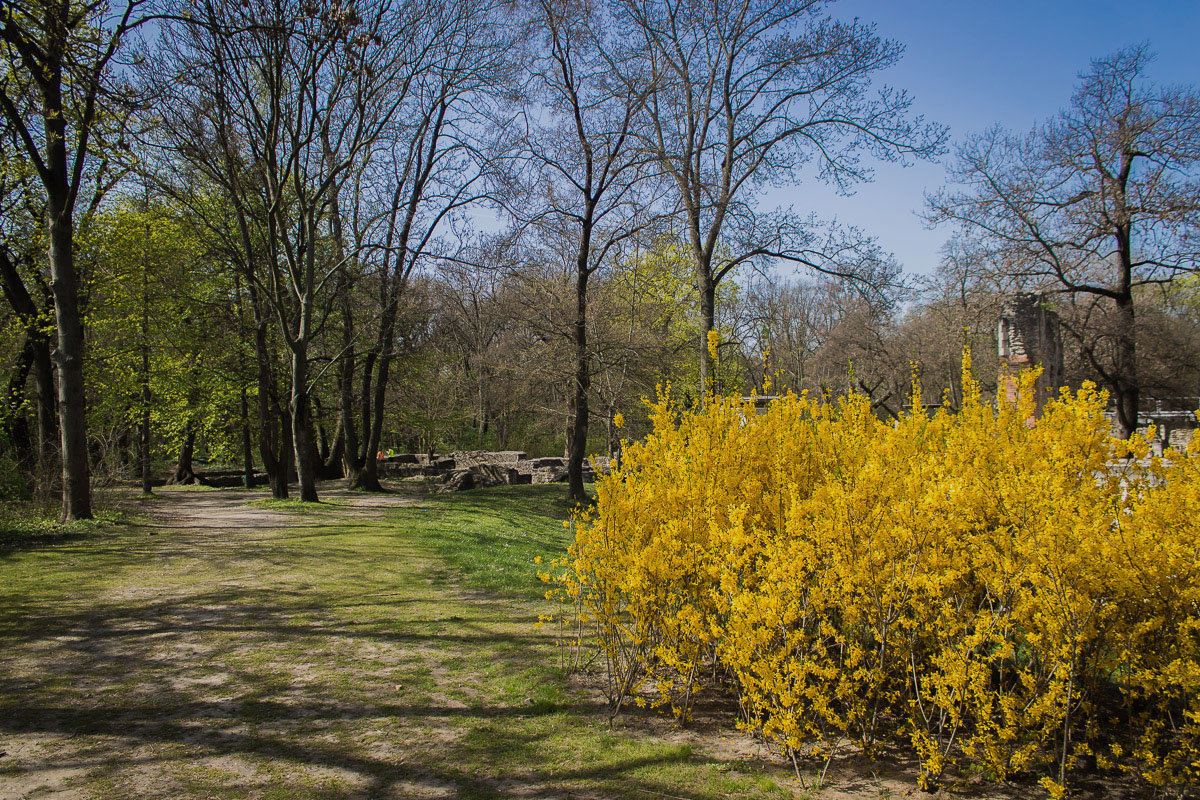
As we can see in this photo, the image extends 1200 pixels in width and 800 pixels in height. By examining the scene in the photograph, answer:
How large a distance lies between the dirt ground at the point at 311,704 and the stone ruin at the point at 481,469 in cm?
1518

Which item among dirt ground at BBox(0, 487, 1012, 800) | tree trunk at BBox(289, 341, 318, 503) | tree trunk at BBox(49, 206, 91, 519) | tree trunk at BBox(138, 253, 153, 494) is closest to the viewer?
dirt ground at BBox(0, 487, 1012, 800)

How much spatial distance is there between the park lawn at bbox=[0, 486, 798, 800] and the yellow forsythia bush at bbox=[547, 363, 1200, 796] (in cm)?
58

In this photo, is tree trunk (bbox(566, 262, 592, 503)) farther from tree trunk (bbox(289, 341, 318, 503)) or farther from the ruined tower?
the ruined tower

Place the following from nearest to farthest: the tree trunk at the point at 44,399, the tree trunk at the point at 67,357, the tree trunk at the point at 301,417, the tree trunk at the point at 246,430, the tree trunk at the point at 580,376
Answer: the tree trunk at the point at 67,357
the tree trunk at the point at 44,399
the tree trunk at the point at 301,417
the tree trunk at the point at 580,376
the tree trunk at the point at 246,430

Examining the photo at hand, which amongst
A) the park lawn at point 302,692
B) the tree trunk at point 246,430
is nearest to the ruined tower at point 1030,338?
the park lawn at point 302,692

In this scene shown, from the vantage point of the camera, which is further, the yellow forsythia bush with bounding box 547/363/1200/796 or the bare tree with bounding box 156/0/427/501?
the bare tree with bounding box 156/0/427/501

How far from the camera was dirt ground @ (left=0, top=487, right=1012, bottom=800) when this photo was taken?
305 cm

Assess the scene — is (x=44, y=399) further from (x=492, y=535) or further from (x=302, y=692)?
(x=302, y=692)

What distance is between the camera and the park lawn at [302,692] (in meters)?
3.06

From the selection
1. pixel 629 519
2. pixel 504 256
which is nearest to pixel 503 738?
pixel 629 519

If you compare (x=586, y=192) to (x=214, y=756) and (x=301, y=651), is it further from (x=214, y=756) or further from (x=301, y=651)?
(x=214, y=756)

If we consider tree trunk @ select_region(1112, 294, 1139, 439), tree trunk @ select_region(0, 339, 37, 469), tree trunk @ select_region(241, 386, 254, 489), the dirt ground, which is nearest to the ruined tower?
tree trunk @ select_region(1112, 294, 1139, 439)

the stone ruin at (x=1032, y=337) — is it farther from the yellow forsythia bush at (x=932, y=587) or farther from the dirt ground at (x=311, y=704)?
the dirt ground at (x=311, y=704)

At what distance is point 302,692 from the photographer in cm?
400
